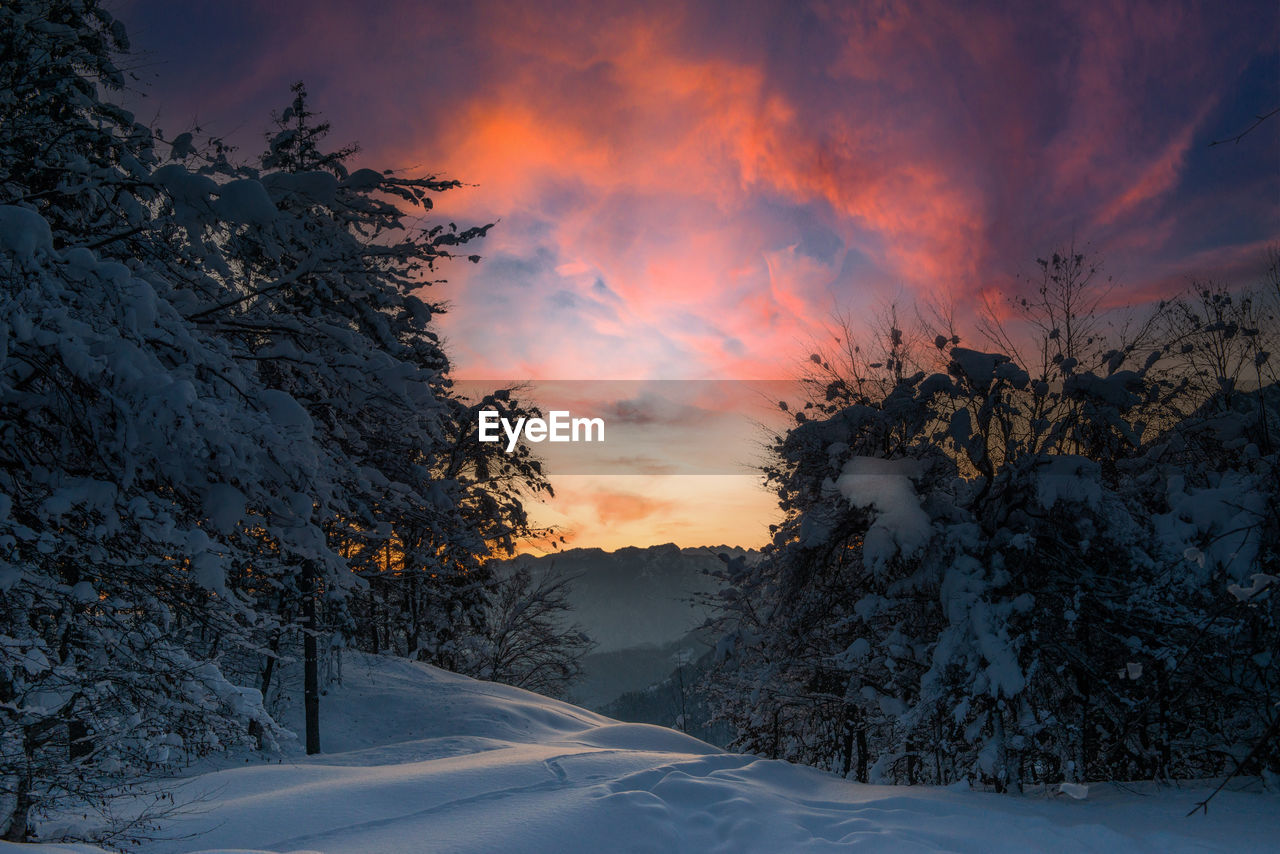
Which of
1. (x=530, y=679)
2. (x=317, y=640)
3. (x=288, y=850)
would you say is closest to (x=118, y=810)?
(x=288, y=850)

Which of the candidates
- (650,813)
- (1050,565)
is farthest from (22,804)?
(1050,565)

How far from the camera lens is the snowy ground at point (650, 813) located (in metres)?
3.98

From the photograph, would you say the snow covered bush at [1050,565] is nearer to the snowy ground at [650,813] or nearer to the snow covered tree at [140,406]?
the snowy ground at [650,813]

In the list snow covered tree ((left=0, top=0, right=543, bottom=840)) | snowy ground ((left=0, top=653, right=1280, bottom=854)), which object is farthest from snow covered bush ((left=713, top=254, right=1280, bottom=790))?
snow covered tree ((left=0, top=0, right=543, bottom=840))

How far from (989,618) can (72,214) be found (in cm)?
842

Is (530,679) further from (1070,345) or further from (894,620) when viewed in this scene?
(1070,345)

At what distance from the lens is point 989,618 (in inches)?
253

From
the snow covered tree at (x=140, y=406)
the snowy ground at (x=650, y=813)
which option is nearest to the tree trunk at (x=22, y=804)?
the snow covered tree at (x=140, y=406)

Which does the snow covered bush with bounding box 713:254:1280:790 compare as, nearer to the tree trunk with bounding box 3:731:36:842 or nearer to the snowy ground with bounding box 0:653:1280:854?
the snowy ground with bounding box 0:653:1280:854

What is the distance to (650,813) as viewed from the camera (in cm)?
441

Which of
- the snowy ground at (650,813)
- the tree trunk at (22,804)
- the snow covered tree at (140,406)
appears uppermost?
the snow covered tree at (140,406)

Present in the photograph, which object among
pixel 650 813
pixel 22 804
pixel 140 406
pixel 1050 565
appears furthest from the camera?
pixel 1050 565

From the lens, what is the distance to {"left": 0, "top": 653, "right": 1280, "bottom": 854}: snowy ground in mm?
3984

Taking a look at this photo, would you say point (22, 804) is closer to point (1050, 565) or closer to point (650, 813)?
point (650, 813)
